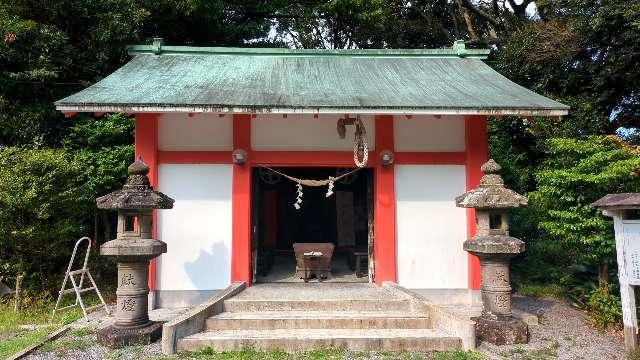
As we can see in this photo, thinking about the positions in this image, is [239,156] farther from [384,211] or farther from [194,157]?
[384,211]

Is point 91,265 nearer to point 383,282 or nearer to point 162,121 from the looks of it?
point 162,121

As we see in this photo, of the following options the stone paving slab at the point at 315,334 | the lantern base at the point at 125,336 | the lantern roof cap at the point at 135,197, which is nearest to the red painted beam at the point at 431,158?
the stone paving slab at the point at 315,334

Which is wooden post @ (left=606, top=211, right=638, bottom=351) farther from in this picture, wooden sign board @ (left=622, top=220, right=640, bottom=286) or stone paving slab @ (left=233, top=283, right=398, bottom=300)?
stone paving slab @ (left=233, top=283, right=398, bottom=300)

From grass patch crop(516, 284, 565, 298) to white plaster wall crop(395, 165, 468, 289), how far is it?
2.23 metres

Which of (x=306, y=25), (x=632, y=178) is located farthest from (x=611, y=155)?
(x=306, y=25)

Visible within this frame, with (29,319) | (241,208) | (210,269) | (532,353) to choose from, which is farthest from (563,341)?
(29,319)

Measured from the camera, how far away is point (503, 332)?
569 cm

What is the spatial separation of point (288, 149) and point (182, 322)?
374cm

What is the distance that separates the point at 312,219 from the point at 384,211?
237 inches

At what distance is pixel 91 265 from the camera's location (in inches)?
386

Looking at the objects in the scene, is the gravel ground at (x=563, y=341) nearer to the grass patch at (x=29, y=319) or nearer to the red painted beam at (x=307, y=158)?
the red painted beam at (x=307, y=158)

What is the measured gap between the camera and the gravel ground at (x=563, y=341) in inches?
211

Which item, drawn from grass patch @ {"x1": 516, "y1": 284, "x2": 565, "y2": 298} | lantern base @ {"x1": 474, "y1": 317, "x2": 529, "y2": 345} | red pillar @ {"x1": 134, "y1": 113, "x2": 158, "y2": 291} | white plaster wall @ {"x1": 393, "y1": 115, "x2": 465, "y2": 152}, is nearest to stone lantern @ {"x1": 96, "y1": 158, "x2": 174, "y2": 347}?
red pillar @ {"x1": 134, "y1": 113, "x2": 158, "y2": 291}

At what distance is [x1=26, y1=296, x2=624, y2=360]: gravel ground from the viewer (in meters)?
5.24
